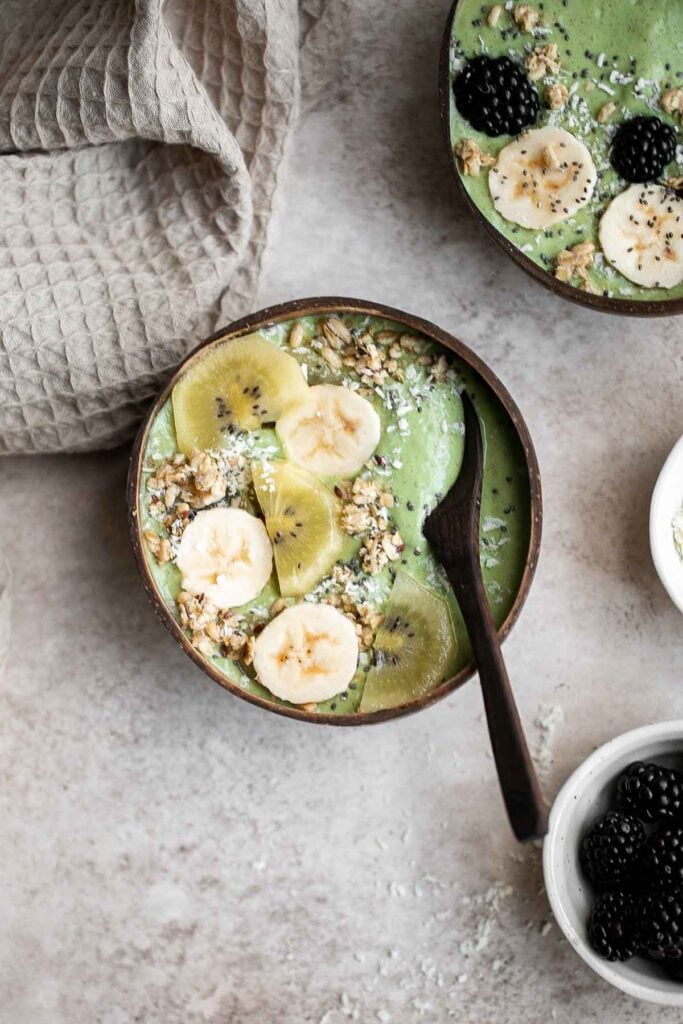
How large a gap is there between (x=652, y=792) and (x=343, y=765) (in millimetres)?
418

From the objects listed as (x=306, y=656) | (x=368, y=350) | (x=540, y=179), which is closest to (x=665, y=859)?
(x=306, y=656)

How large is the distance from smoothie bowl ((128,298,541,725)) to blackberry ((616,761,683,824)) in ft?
0.84

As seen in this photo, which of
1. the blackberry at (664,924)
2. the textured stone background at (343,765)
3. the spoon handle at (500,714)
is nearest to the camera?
the spoon handle at (500,714)

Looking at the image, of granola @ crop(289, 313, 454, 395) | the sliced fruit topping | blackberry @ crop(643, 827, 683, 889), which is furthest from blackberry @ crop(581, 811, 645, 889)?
granola @ crop(289, 313, 454, 395)

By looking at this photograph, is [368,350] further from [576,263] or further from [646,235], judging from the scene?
[646,235]

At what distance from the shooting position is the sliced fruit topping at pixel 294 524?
1304 millimetres

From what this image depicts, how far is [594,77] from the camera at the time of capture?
1.33 metres

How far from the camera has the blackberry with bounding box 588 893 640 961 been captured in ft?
4.11

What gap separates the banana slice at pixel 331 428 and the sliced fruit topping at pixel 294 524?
0.05m

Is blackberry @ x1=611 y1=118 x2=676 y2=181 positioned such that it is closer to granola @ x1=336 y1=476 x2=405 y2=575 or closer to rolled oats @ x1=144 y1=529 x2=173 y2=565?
granola @ x1=336 y1=476 x2=405 y2=575

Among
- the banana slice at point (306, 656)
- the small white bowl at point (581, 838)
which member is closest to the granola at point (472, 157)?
the banana slice at point (306, 656)

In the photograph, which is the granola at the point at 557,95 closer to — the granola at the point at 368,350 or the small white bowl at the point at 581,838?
the granola at the point at 368,350

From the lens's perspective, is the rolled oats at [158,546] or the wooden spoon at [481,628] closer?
the wooden spoon at [481,628]

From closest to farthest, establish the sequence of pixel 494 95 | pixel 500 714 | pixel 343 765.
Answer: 1. pixel 500 714
2. pixel 494 95
3. pixel 343 765
